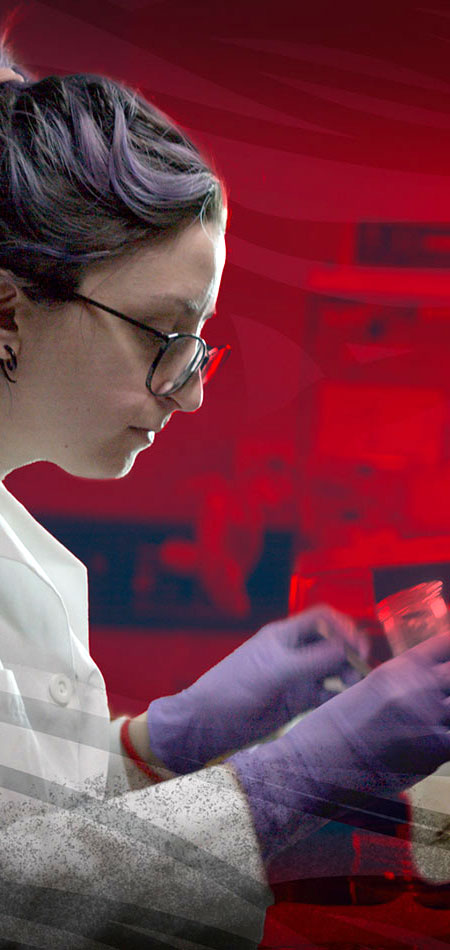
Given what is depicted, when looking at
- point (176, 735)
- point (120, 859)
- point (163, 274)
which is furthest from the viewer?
point (176, 735)

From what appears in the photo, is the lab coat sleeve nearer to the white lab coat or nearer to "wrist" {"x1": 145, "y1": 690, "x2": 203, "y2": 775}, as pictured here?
the white lab coat

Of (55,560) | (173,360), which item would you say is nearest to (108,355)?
(173,360)

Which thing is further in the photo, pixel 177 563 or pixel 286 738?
pixel 177 563

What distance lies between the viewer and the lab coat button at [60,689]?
0.77 metres

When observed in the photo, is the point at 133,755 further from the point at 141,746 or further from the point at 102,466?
the point at 102,466

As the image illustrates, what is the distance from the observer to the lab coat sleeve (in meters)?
0.62

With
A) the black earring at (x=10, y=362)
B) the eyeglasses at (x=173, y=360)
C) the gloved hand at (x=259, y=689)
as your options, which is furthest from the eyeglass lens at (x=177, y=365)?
the gloved hand at (x=259, y=689)

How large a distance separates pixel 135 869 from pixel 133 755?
0.74 ft

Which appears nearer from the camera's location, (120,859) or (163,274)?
(120,859)

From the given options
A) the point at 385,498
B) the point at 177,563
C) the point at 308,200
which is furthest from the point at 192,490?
A: the point at 308,200

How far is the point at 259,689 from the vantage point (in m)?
0.81

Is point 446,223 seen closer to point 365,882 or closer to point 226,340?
point 226,340

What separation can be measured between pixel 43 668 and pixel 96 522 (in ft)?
0.55

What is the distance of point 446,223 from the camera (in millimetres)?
878
